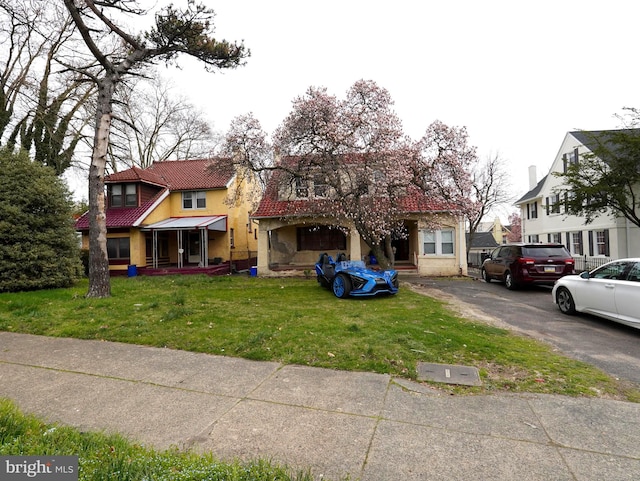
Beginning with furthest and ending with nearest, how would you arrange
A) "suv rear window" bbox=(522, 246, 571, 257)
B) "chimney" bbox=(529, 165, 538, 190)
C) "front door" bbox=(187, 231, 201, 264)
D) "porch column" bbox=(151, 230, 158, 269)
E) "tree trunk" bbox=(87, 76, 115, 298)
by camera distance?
"chimney" bbox=(529, 165, 538, 190) → "front door" bbox=(187, 231, 201, 264) → "porch column" bbox=(151, 230, 158, 269) → "suv rear window" bbox=(522, 246, 571, 257) → "tree trunk" bbox=(87, 76, 115, 298)

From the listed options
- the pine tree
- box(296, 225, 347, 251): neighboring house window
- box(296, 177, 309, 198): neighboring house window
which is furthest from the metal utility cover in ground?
box(296, 225, 347, 251): neighboring house window

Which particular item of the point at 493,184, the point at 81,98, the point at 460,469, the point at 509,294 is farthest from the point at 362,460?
the point at 493,184

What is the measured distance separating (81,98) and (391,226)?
21025 mm

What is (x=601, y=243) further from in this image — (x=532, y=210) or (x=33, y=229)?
(x=33, y=229)

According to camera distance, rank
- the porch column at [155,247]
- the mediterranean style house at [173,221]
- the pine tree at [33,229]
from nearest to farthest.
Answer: the pine tree at [33,229]
the mediterranean style house at [173,221]
the porch column at [155,247]

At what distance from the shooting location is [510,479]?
7.36 ft

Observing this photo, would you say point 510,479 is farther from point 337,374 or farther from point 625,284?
point 625,284

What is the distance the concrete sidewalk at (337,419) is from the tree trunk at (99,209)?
5581mm

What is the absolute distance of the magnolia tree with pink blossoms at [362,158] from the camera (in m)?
11.5

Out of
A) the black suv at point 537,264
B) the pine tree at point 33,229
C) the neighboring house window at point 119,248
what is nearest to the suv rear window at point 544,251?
the black suv at point 537,264

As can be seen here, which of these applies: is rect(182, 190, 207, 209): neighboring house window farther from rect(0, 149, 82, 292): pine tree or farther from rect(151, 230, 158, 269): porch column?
rect(0, 149, 82, 292): pine tree

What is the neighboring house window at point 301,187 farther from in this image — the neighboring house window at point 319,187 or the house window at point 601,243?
the house window at point 601,243

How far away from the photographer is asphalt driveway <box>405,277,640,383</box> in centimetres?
484

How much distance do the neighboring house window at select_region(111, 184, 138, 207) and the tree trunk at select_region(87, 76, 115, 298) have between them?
10.9 metres
